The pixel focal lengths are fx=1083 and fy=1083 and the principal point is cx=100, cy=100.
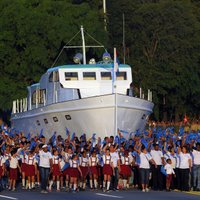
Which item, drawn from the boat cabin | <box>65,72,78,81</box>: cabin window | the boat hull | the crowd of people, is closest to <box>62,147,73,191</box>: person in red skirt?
the crowd of people

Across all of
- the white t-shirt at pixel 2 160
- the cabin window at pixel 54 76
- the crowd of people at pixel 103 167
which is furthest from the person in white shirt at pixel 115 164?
the cabin window at pixel 54 76

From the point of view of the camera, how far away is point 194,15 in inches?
3049

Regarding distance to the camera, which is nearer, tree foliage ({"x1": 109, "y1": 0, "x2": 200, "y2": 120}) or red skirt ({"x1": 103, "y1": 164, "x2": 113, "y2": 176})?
red skirt ({"x1": 103, "y1": 164, "x2": 113, "y2": 176})

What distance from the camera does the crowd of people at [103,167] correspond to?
3516 cm

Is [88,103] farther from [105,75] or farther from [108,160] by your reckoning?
[108,160]

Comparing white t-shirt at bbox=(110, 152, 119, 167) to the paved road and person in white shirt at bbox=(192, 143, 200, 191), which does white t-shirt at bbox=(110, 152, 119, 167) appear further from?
person in white shirt at bbox=(192, 143, 200, 191)

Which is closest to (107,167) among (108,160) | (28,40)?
(108,160)

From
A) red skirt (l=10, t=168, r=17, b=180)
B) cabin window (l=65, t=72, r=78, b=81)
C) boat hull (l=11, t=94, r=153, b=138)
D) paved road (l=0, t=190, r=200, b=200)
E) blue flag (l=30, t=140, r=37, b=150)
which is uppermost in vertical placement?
cabin window (l=65, t=72, r=78, b=81)

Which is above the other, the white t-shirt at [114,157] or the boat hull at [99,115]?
the boat hull at [99,115]

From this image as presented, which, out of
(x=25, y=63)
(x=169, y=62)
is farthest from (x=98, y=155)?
(x=169, y=62)

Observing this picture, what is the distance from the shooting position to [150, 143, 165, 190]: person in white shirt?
117ft

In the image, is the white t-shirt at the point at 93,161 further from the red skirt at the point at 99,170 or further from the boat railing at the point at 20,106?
the boat railing at the point at 20,106

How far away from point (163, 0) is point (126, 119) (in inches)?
1217

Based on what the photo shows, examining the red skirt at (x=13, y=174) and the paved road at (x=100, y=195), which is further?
the red skirt at (x=13, y=174)
